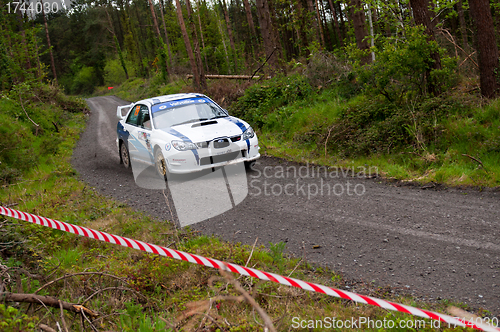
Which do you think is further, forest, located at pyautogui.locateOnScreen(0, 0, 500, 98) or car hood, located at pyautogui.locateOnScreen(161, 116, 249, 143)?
forest, located at pyautogui.locateOnScreen(0, 0, 500, 98)

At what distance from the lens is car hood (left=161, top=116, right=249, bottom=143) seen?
8.16 meters

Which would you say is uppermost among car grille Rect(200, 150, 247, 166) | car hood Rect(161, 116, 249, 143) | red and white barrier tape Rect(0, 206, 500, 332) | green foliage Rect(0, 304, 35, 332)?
car hood Rect(161, 116, 249, 143)

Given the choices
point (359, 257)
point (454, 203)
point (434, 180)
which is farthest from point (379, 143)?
point (359, 257)

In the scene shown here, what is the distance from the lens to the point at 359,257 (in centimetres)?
441

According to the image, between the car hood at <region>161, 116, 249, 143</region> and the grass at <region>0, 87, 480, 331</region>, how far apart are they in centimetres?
207

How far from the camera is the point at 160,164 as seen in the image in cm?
859

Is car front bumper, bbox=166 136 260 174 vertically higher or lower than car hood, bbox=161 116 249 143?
lower

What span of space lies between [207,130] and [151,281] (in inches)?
181

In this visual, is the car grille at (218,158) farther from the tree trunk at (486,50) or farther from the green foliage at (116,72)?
the green foliage at (116,72)

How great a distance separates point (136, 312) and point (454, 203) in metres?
4.72

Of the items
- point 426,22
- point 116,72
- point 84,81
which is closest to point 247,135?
point 426,22

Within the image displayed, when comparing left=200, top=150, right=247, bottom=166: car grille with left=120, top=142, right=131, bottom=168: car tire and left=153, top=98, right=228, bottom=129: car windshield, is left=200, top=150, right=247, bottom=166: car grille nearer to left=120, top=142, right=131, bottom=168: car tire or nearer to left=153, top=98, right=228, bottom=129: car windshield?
left=153, top=98, right=228, bottom=129: car windshield

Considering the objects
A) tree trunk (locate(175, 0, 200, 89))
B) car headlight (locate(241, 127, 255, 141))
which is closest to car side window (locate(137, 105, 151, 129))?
car headlight (locate(241, 127, 255, 141))

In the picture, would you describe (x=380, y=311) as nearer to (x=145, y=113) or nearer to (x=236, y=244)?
(x=236, y=244)
